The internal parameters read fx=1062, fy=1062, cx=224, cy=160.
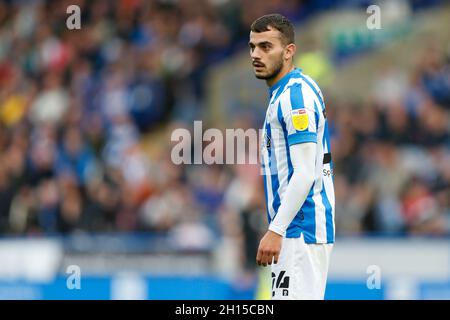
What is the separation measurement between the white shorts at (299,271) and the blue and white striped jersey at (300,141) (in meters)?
0.05

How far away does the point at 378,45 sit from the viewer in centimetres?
1538

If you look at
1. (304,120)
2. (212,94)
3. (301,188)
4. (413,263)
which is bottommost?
(413,263)

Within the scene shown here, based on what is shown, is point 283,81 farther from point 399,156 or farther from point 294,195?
point 399,156

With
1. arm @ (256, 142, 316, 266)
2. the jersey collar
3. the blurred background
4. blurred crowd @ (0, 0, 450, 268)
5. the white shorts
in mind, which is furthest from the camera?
blurred crowd @ (0, 0, 450, 268)

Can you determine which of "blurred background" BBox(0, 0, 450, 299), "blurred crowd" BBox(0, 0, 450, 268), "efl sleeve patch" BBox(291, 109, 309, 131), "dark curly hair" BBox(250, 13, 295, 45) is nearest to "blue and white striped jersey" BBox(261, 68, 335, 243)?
"efl sleeve patch" BBox(291, 109, 309, 131)

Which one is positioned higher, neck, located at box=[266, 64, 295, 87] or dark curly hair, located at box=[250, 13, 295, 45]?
dark curly hair, located at box=[250, 13, 295, 45]

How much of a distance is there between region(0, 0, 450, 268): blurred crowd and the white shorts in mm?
6281

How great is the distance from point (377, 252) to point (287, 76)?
6203 millimetres

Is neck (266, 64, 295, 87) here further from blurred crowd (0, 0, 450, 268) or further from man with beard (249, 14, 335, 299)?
blurred crowd (0, 0, 450, 268)

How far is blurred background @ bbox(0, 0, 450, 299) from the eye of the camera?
1206 cm

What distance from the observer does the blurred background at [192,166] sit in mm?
12062
